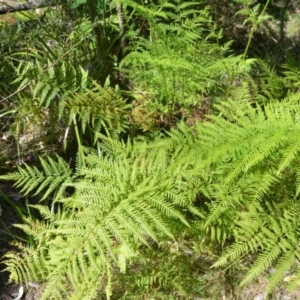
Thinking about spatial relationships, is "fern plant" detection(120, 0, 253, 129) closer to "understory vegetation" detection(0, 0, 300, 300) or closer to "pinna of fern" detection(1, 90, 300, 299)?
"understory vegetation" detection(0, 0, 300, 300)

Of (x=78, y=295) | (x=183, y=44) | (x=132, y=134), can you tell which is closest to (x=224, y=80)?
(x=183, y=44)

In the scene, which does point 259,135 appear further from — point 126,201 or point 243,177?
point 126,201

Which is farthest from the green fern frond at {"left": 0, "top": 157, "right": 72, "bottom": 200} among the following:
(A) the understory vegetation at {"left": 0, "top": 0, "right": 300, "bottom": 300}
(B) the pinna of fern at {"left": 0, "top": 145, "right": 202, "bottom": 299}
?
(B) the pinna of fern at {"left": 0, "top": 145, "right": 202, "bottom": 299}

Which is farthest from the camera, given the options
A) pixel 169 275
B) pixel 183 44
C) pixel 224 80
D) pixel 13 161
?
pixel 224 80

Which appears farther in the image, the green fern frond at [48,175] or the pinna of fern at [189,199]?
the green fern frond at [48,175]

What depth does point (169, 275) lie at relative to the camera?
2129 mm

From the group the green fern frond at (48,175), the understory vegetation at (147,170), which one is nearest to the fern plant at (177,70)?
the understory vegetation at (147,170)

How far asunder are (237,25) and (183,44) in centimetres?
138

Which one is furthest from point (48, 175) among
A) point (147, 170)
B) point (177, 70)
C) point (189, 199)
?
point (177, 70)

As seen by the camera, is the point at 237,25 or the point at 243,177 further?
the point at 237,25

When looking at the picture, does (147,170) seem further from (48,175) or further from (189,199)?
(48,175)

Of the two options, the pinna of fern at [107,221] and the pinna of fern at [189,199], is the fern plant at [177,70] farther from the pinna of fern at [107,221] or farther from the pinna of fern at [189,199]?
the pinna of fern at [107,221]

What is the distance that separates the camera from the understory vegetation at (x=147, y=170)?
1.86 meters

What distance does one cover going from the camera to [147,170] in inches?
81.0
